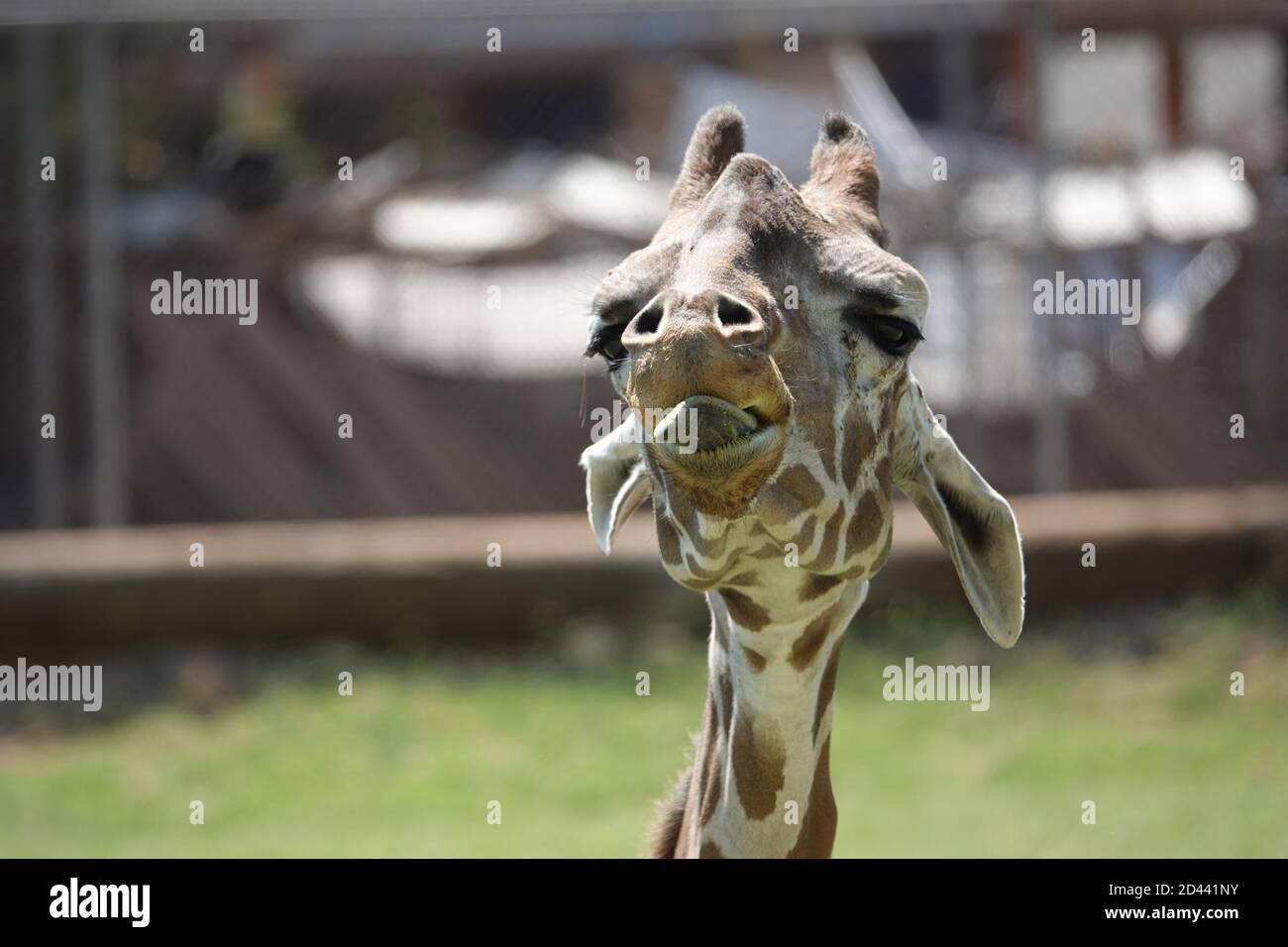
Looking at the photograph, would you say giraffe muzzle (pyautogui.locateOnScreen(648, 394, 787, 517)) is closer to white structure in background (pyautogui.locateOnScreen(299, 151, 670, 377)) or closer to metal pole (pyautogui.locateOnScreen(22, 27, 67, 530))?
white structure in background (pyautogui.locateOnScreen(299, 151, 670, 377))

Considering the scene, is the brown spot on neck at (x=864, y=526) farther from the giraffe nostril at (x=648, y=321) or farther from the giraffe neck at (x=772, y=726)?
the giraffe nostril at (x=648, y=321)

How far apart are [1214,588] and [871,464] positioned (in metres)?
7.84

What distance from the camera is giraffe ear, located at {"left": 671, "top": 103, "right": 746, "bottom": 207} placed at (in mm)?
3562

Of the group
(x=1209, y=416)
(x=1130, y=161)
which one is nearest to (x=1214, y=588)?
(x=1209, y=416)

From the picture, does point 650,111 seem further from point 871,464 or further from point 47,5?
point 871,464

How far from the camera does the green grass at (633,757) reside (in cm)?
821

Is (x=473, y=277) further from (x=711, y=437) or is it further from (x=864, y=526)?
(x=711, y=437)

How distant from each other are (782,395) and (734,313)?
16 centimetres

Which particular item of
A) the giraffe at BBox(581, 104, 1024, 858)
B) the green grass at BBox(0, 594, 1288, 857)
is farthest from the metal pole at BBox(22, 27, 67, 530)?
the giraffe at BBox(581, 104, 1024, 858)

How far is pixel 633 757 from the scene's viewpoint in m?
9.41

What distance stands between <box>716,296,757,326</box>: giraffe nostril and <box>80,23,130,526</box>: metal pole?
8136 mm

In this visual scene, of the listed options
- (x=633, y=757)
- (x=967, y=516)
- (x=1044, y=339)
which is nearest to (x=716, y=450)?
(x=967, y=516)

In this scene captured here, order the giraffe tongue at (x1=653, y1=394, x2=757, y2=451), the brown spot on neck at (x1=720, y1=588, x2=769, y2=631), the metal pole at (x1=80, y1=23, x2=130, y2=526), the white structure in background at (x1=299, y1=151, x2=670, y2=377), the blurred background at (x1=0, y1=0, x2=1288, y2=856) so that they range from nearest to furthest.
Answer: the giraffe tongue at (x1=653, y1=394, x2=757, y2=451), the brown spot on neck at (x1=720, y1=588, x2=769, y2=631), the blurred background at (x1=0, y1=0, x2=1288, y2=856), the metal pole at (x1=80, y1=23, x2=130, y2=526), the white structure in background at (x1=299, y1=151, x2=670, y2=377)
